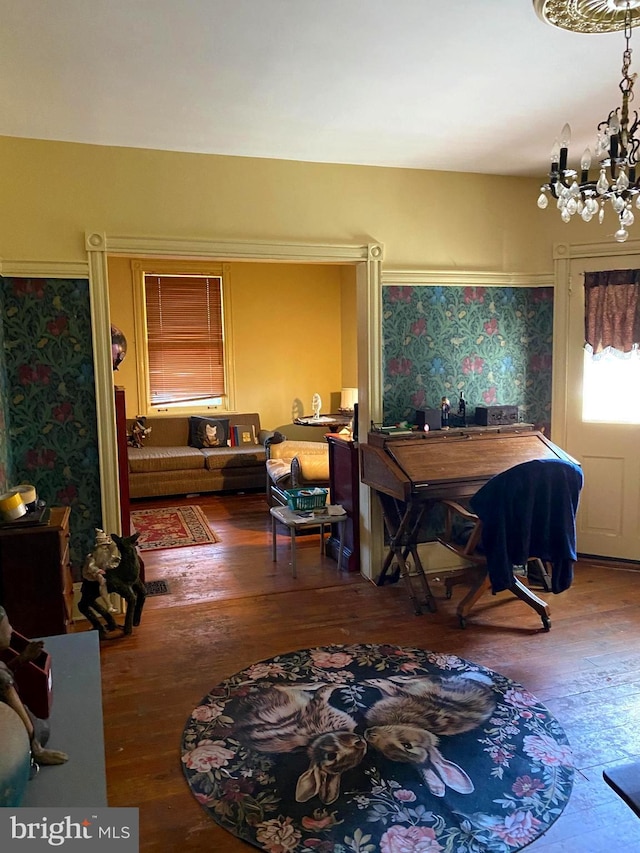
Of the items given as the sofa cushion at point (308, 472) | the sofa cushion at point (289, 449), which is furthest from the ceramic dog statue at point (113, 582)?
the sofa cushion at point (289, 449)

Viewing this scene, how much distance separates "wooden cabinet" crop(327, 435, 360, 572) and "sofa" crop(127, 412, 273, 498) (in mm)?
2504

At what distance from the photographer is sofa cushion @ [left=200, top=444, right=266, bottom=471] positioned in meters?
7.01

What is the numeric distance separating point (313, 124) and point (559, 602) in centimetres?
311

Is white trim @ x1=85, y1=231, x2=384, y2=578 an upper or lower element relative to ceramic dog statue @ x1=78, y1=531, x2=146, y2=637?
upper

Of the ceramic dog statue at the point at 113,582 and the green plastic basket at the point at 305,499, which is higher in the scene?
the green plastic basket at the point at 305,499

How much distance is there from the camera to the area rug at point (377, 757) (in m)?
2.07

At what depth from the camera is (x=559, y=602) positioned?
3.91 metres

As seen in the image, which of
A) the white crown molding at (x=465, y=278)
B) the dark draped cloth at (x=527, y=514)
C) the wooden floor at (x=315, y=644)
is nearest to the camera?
the wooden floor at (x=315, y=644)

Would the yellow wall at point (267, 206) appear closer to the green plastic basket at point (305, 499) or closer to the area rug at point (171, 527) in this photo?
the green plastic basket at point (305, 499)

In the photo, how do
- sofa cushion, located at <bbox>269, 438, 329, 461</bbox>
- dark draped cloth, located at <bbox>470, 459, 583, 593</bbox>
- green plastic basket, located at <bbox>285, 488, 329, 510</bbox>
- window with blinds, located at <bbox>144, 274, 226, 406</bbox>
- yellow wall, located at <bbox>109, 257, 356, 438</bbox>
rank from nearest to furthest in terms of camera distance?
1. dark draped cloth, located at <bbox>470, 459, 583, 593</bbox>
2. green plastic basket, located at <bbox>285, 488, 329, 510</bbox>
3. sofa cushion, located at <bbox>269, 438, 329, 461</bbox>
4. window with blinds, located at <bbox>144, 274, 226, 406</bbox>
5. yellow wall, located at <bbox>109, 257, 356, 438</bbox>

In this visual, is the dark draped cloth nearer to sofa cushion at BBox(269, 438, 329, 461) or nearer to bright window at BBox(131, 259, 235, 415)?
sofa cushion at BBox(269, 438, 329, 461)

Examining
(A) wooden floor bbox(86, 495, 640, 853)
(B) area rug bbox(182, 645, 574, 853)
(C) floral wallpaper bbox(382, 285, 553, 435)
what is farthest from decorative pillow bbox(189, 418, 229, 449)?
(B) area rug bbox(182, 645, 574, 853)

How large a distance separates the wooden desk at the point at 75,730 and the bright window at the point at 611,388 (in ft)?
12.5

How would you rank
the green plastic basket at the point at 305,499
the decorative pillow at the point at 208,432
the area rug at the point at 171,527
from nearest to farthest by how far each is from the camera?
the green plastic basket at the point at 305,499 → the area rug at the point at 171,527 → the decorative pillow at the point at 208,432
